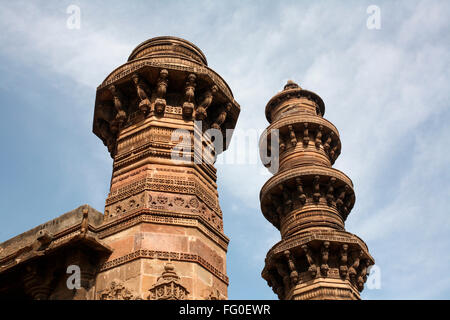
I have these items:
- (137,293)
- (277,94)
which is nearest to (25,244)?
(137,293)

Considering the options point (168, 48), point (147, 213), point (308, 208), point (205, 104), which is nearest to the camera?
point (147, 213)

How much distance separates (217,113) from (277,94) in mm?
13579

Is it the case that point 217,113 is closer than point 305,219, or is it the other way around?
point 217,113

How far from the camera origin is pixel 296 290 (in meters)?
15.5

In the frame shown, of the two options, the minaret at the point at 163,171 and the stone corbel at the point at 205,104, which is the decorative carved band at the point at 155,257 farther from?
the stone corbel at the point at 205,104

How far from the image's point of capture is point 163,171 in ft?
26.6

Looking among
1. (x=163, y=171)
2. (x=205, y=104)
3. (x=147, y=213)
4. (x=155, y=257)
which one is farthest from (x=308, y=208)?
(x=155, y=257)

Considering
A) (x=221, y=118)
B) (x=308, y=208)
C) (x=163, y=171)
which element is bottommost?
(x=163, y=171)

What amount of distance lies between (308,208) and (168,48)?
888cm

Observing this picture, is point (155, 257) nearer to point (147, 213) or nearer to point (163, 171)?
point (147, 213)

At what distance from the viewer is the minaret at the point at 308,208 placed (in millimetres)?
15367

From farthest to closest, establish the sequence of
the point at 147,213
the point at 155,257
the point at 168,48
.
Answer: the point at 168,48 < the point at 147,213 < the point at 155,257

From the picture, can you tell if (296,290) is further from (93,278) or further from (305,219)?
(93,278)
